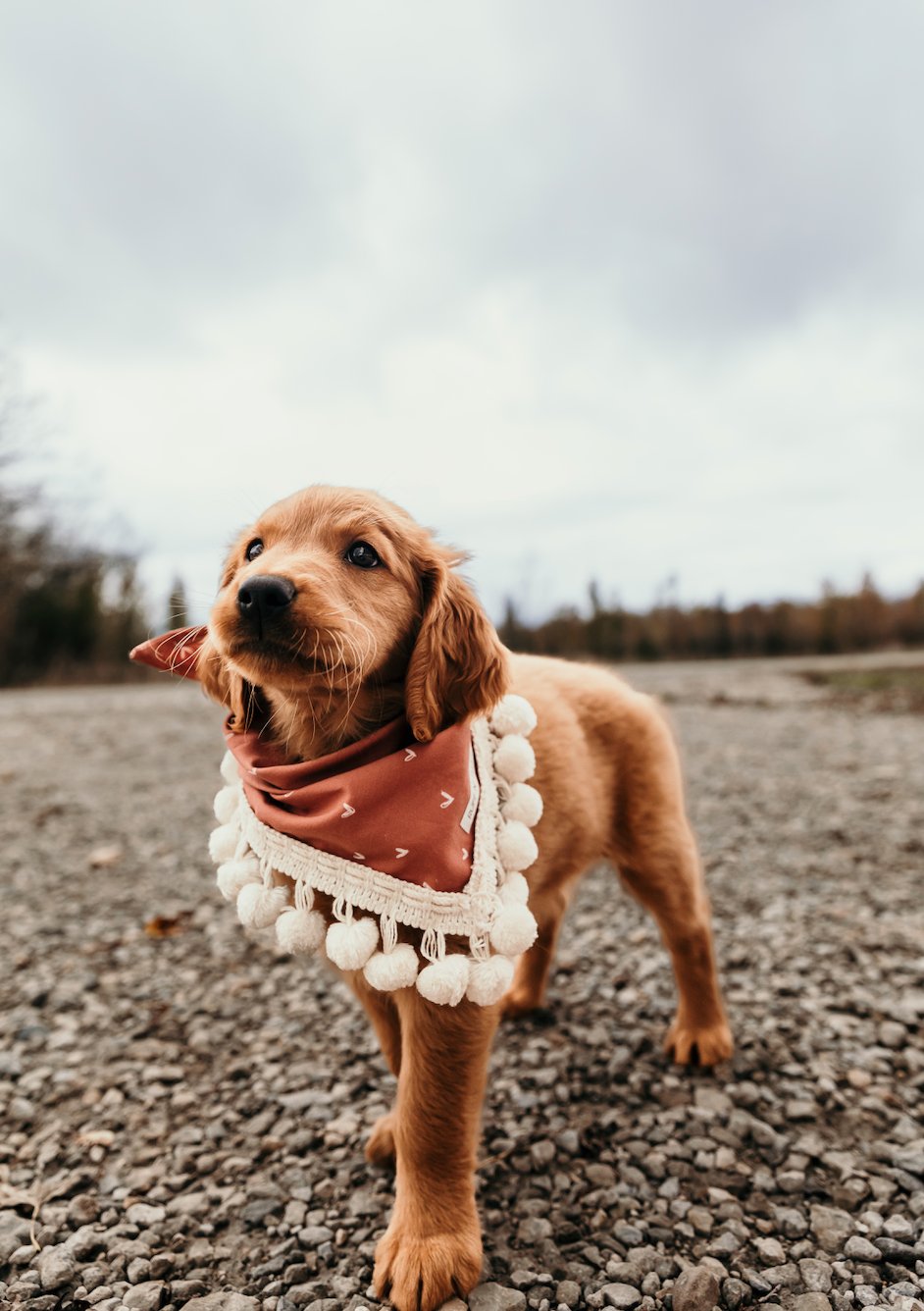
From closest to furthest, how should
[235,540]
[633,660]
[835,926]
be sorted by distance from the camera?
[235,540], [835,926], [633,660]

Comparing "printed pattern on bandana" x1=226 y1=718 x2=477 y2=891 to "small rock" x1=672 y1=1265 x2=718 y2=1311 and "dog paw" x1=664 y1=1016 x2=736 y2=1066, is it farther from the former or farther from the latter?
"dog paw" x1=664 y1=1016 x2=736 y2=1066

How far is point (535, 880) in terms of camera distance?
9.32 ft

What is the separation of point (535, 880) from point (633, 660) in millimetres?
32874

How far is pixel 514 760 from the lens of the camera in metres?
2.54

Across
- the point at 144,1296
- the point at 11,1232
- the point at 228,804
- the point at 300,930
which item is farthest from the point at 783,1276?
the point at 11,1232

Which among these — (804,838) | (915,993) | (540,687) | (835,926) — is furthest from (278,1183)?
(804,838)

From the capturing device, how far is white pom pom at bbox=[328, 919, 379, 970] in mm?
2189

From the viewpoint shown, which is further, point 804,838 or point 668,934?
point 804,838

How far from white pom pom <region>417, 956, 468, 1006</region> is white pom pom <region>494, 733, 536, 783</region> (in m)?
0.60

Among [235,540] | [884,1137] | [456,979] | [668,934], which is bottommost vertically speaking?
[884,1137]

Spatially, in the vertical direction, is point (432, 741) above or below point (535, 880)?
above

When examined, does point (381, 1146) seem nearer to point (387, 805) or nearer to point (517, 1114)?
point (517, 1114)

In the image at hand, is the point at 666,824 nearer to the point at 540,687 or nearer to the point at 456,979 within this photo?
the point at 540,687

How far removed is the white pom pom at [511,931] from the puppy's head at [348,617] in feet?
1.84
